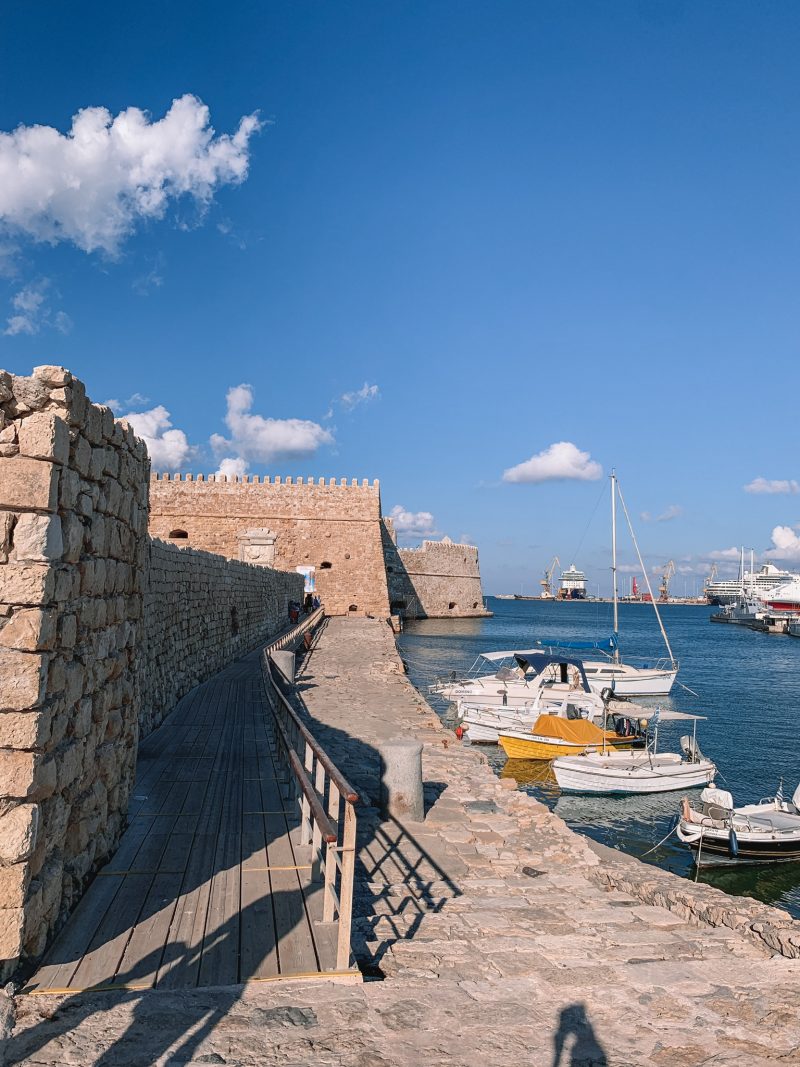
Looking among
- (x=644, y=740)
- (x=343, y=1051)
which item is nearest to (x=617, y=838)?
(x=644, y=740)

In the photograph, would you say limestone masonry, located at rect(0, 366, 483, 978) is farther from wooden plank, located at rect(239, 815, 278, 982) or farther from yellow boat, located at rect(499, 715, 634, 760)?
yellow boat, located at rect(499, 715, 634, 760)

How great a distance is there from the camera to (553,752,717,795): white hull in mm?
13648

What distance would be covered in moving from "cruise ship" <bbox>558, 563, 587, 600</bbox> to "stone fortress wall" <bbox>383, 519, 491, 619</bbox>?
113 m

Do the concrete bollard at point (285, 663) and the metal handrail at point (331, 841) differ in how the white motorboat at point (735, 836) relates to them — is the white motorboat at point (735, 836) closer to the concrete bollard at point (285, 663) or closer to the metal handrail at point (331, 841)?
the concrete bollard at point (285, 663)

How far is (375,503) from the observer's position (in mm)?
38562

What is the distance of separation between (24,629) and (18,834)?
0.85 metres

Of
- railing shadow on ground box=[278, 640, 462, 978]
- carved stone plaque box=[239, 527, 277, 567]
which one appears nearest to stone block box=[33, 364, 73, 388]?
railing shadow on ground box=[278, 640, 462, 978]

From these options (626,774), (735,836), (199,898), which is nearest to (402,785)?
(199,898)

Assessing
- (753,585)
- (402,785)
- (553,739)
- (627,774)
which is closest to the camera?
(402,785)

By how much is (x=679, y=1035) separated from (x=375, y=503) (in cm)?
3563

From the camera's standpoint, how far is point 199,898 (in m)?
3.99

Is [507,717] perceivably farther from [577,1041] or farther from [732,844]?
[577,1041]

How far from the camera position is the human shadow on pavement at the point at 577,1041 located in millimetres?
2966

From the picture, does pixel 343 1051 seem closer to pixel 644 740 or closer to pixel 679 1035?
pixel 679 1035
